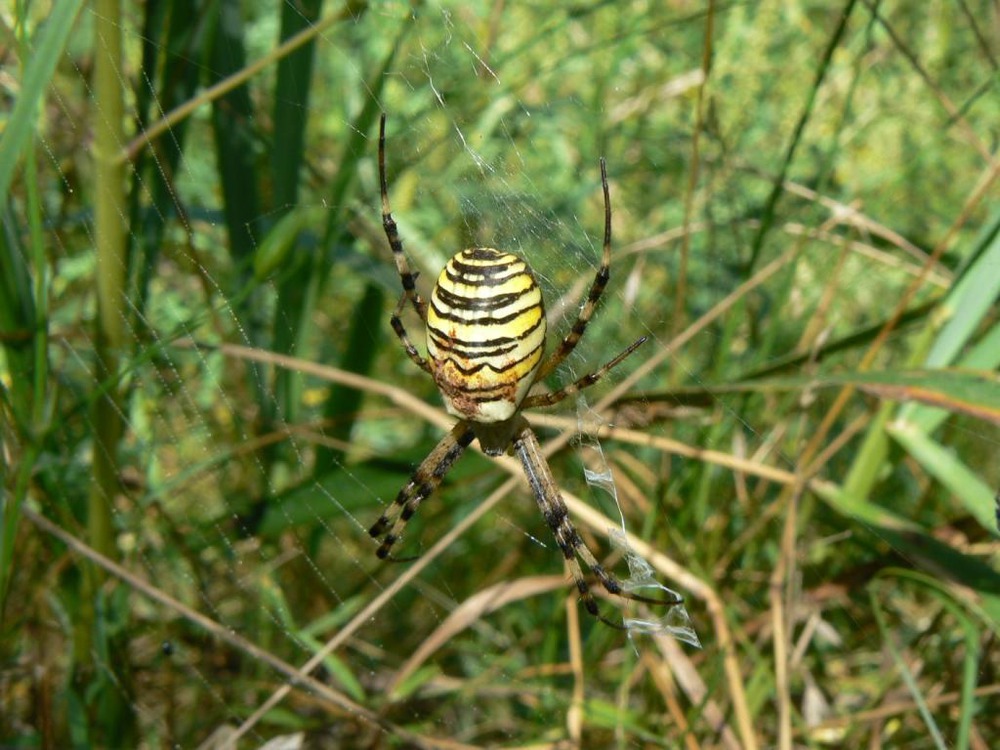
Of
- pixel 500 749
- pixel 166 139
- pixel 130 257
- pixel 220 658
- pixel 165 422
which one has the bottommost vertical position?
pixel 500 749

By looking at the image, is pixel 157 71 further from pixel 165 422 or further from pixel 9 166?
pixel 165 422

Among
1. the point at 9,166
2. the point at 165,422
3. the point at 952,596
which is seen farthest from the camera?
the point at 165,422

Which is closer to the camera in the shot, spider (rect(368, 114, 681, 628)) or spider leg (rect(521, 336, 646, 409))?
spider (rect(368, 114, 681, 628))

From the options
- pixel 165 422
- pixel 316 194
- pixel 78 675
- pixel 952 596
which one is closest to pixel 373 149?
pixel 316 194

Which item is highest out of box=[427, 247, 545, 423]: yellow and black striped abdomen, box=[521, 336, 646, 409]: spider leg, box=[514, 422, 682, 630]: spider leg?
box=[427, 247, 545, 423]: yellow and black striped abdomen

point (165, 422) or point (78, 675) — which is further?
point (165, 422)

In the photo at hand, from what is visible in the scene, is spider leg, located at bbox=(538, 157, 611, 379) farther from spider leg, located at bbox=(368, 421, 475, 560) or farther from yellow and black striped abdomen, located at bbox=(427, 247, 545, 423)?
spider leg, located at bbox=(368, 421, 475, 560)

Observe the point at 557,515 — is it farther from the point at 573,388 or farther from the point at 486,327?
the point at 486,327

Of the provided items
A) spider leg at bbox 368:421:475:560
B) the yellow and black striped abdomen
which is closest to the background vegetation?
spider leg at bbox 368:421:475:560
